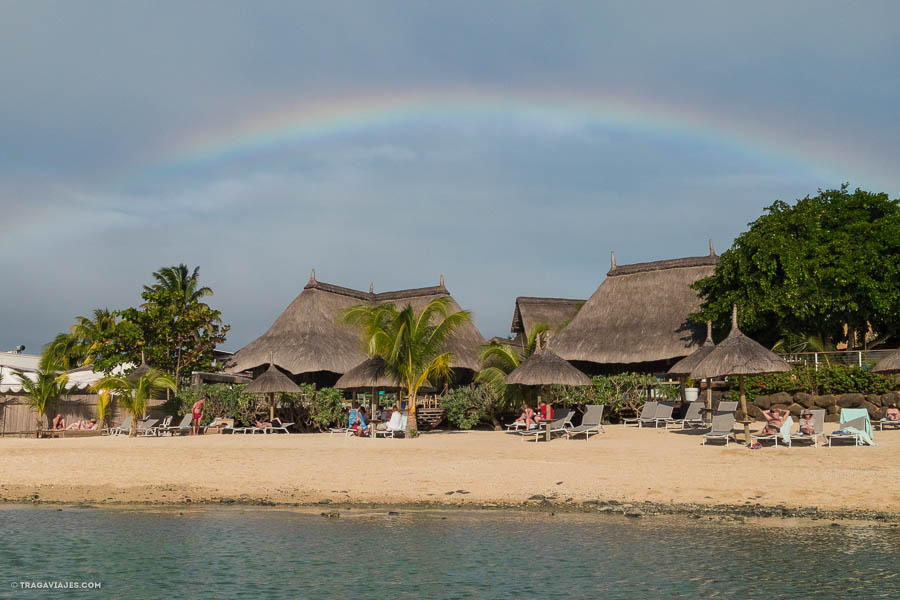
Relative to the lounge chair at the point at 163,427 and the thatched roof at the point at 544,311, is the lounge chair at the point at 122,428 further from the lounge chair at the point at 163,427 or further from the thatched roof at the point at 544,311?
the thatched roof at the point at 544,311

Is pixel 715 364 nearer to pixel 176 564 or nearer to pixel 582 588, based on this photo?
pixel 582 588

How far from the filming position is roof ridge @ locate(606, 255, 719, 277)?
3183 cm

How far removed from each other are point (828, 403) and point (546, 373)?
22.6ft

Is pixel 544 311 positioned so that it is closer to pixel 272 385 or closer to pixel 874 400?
pixel 272 385

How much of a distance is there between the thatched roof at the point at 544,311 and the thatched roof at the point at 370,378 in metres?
14.4

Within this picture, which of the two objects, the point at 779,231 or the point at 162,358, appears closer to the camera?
the point at 779,231

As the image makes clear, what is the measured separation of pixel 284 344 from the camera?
30094 millimetres

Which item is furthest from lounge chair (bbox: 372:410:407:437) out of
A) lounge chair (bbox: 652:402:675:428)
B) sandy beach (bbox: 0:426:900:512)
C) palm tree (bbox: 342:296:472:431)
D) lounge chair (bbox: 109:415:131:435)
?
lounge chair (bbox: 109:415:131:435)

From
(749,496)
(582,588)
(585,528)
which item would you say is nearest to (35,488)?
(585,528)

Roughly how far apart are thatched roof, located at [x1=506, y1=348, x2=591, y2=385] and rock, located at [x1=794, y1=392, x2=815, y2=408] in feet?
17.7

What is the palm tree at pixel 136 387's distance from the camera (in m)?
24.2

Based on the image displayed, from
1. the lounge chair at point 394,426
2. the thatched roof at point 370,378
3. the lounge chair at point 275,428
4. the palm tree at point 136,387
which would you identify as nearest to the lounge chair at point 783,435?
the lounge chair at point 394,426

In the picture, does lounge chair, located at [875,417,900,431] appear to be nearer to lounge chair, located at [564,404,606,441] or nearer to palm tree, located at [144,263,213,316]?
lounge chair, located at [564,404,606,441]

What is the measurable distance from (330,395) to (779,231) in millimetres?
14827
